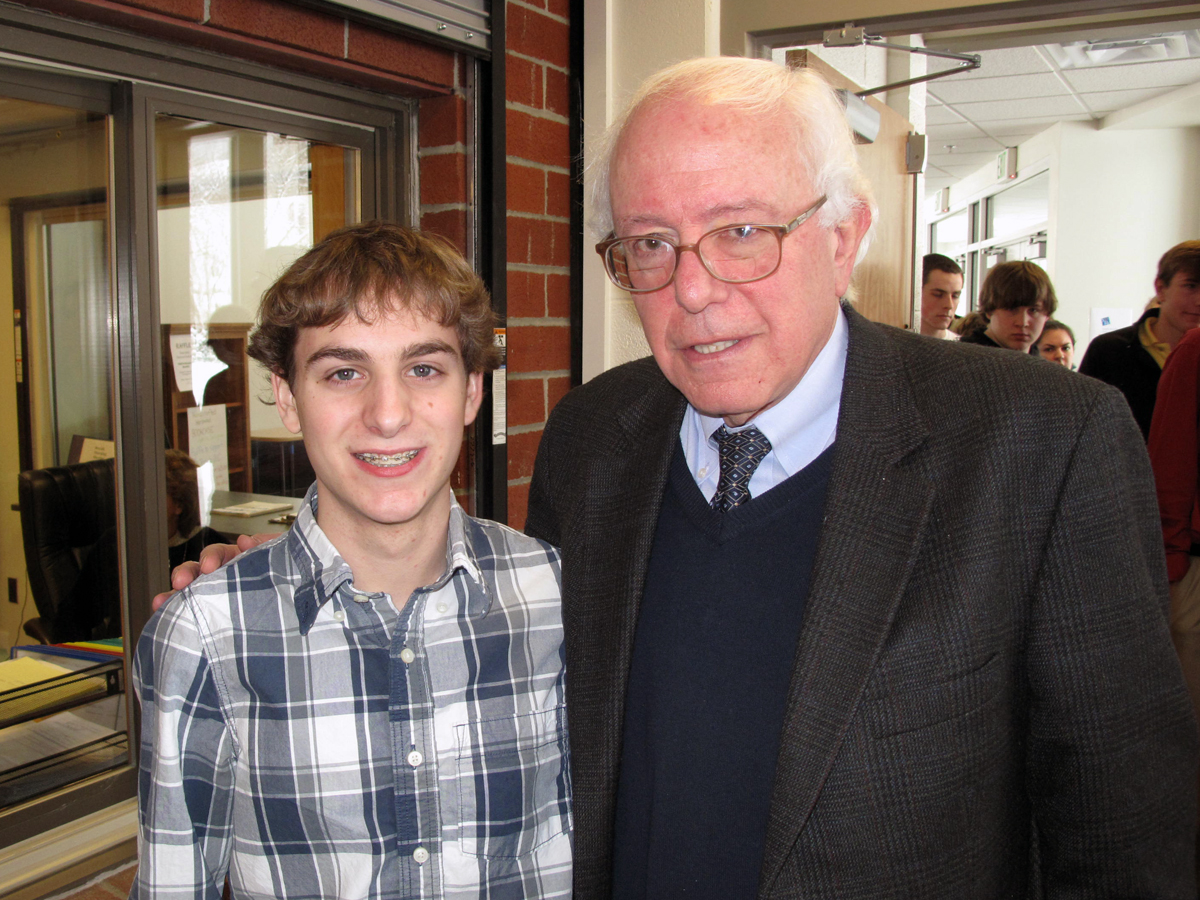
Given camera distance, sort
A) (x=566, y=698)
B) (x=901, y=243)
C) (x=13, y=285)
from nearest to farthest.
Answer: (x=566, y=698) < (x=13, y=285) < (x=901, y=243)

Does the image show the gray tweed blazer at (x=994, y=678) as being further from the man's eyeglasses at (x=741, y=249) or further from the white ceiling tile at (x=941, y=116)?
the white ceiling tile at (x=941, y=116)

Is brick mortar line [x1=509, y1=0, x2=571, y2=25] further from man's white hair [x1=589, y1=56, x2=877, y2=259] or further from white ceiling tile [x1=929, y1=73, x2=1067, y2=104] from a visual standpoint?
white ceiling tile [x1=929, y1=73, x2=1067, y2=104]

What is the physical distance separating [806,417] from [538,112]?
1476 mm

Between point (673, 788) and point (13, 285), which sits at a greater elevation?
point (13, 285)

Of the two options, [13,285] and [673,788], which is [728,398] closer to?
[673,788]

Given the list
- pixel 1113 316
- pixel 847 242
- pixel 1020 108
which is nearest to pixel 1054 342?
pixel 1020 108

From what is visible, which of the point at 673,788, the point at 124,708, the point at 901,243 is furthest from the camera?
the point at 901,243

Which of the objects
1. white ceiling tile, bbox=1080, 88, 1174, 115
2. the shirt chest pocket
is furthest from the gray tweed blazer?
white ceiling tile, bbox=1080, 88, 1174, 115

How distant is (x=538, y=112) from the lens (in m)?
2.31

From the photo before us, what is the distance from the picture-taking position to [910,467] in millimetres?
1069

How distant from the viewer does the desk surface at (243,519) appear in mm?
2087

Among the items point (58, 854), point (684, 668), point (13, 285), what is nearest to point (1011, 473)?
point (684, 668)

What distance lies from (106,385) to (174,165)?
568 millimetres

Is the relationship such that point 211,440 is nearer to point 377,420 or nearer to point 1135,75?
point 377,420
